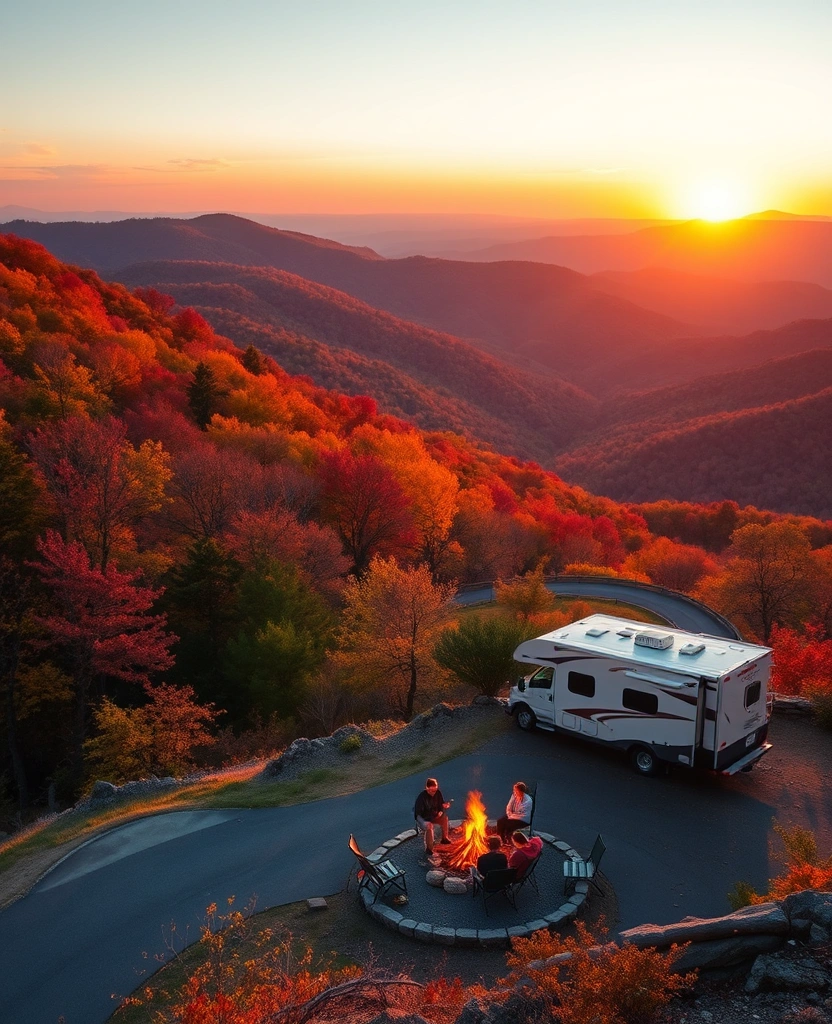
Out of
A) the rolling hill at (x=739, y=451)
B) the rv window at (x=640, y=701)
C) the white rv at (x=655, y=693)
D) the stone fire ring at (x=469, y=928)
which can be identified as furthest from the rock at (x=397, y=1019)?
the rolling hill at (x=739, y=451)

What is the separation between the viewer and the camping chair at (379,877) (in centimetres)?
1294

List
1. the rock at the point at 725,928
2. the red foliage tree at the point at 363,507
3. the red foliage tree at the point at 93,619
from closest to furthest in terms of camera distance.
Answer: the rock at the point at 725,928 < the red foliage tree at the point at 93,619 < the red foliage tree at the point at 363,507

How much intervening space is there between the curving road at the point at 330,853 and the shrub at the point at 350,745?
2.41 metres

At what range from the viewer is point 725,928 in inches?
357

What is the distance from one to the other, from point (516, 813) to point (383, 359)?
152 metres

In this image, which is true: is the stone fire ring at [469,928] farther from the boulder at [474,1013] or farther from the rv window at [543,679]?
the rv window at [543,679]

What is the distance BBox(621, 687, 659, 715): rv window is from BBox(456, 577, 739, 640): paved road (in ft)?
75.6

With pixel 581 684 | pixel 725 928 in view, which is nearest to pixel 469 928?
pixel 725 928

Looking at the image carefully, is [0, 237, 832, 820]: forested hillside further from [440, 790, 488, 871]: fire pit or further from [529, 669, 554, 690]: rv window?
[440, 790, 488, 871]: fire pit

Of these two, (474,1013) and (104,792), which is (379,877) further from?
(104,792)

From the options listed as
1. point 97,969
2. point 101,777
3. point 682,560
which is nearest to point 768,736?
point 97,969

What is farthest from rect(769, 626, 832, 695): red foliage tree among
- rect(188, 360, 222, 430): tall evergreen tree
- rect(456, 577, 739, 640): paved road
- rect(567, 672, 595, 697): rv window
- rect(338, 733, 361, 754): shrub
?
rect(188, 360, 222, 430): tall evergreen tree

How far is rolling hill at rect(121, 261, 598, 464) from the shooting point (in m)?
131

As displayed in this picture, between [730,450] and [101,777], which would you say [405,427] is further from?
[101,777]
